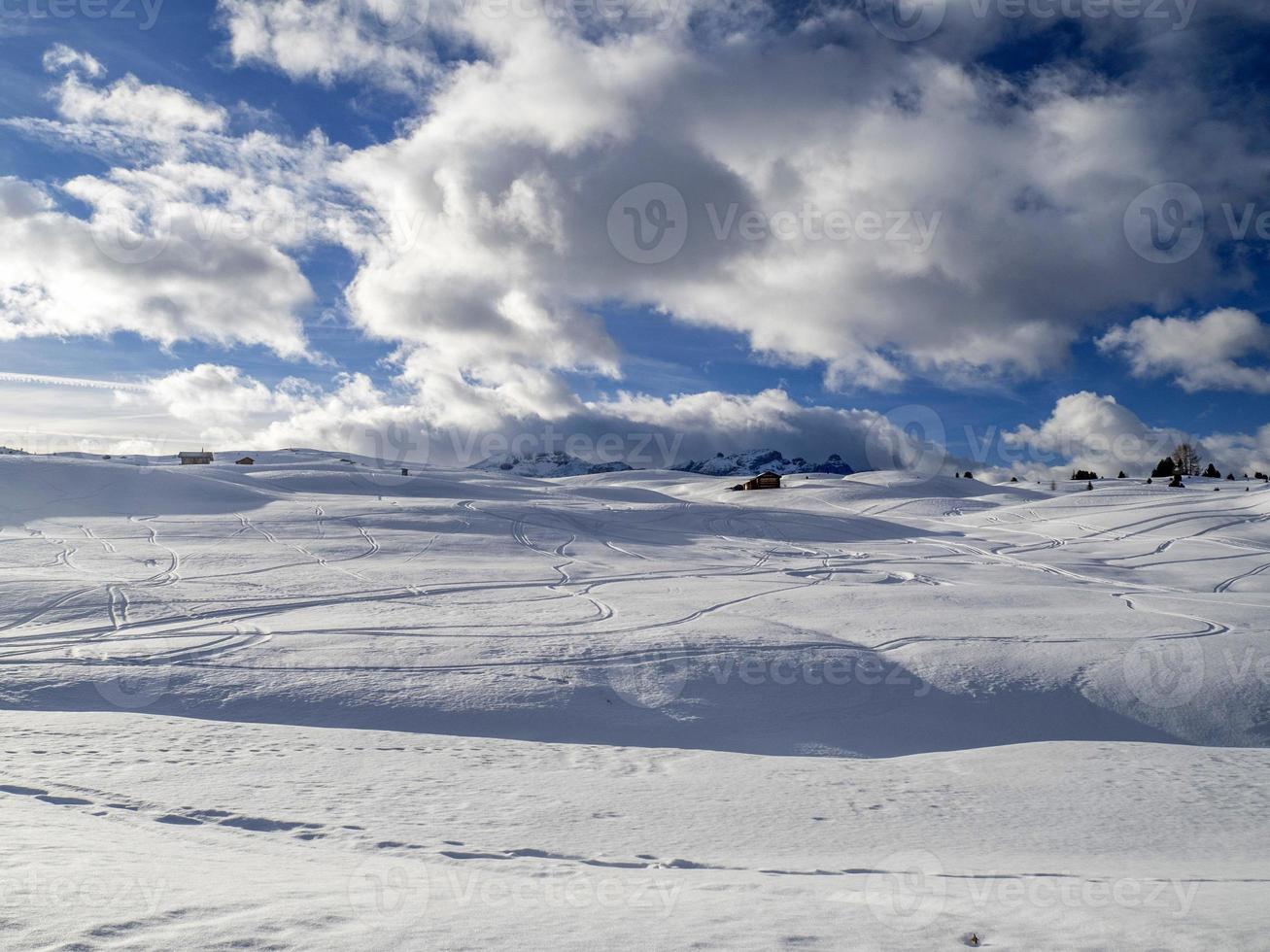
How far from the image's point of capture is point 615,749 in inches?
403

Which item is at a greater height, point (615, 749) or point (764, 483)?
point (764, 483)

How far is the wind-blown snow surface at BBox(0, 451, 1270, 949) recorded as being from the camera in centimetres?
479

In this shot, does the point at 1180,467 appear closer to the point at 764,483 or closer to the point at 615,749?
the point at 764,483

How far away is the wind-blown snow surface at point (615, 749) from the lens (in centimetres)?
479

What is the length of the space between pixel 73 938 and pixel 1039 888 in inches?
240

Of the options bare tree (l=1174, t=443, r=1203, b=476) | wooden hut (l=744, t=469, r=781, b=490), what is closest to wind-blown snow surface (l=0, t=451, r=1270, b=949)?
wooden hut (l=744, t=469, r=781, b=490)

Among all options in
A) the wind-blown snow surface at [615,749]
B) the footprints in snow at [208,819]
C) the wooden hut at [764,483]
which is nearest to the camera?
the wind-blown snow surface at [615,749]

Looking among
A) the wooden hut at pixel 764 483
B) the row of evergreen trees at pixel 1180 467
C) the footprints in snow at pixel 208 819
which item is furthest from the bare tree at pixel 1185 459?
the footprints in snow at pixel 208 819

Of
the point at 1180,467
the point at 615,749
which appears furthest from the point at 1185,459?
→ the point at 615,749

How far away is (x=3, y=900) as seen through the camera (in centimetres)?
413

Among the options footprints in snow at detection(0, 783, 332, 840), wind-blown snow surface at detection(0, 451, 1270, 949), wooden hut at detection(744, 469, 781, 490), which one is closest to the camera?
wind-blown snow surface at detection(0, 451, 1270, 949)

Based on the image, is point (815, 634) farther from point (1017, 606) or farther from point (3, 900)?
point (3, 900)

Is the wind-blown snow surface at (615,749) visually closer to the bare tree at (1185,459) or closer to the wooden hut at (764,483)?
the wooden hut at (764,483)

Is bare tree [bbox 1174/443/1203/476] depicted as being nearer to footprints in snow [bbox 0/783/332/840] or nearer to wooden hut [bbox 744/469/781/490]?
wooden hut [bbox 744/469/781/490]
